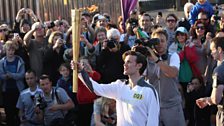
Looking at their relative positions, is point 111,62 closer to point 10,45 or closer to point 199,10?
point 10,45

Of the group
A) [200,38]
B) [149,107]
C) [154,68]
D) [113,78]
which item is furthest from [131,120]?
[200,38]

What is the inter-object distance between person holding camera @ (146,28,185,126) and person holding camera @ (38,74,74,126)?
6.62 feet

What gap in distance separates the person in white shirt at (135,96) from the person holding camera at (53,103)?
2351 mm

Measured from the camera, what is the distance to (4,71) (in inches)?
293

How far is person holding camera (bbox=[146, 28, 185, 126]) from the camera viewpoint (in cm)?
502

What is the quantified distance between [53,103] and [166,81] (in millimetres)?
2183

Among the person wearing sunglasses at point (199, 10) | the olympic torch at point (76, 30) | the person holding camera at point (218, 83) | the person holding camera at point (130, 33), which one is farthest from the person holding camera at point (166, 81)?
the person wearing sunglasses at point (199, 10)

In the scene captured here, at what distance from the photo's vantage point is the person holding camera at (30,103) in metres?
6.85

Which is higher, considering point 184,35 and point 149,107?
point 184,35

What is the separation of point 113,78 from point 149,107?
259 centimetres

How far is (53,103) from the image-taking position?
22.4 feet

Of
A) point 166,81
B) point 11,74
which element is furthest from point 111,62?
point 166,81

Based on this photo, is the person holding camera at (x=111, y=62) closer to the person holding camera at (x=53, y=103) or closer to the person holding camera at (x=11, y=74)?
the person holding camera at (x=53, y=103)

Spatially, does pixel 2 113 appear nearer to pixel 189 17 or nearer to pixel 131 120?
pixel 189 17
